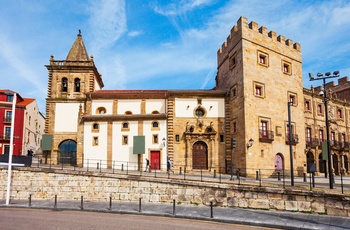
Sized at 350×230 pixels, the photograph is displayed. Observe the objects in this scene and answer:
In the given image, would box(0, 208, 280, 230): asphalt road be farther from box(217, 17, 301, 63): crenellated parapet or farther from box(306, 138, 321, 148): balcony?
box(306, 138, 321, 148): balcony

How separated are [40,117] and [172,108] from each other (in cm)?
2818

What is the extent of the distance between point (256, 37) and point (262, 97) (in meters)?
6.32

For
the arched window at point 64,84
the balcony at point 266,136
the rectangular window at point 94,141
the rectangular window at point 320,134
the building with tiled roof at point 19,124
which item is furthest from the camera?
the rectangular window at point 320,134

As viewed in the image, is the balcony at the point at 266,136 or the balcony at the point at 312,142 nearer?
the balcony at the point at 266,136

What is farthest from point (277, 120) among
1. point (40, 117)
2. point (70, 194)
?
point (40, 117)

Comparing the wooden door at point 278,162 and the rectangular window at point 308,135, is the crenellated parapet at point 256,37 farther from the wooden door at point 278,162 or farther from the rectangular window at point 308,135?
the wooden door at point 278,162

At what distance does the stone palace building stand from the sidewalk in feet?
32.3

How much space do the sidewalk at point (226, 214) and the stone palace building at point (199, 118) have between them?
9857 millimetres

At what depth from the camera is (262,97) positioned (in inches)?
1116

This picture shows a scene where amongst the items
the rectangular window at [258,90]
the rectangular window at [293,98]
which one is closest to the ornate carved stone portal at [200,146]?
the rectangular window at [258,90]

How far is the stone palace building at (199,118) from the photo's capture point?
27.8 meters

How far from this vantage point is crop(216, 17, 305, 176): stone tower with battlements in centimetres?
2692

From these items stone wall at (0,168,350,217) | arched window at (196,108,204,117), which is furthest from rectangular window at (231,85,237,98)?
stone wall at (0,168,350,217)

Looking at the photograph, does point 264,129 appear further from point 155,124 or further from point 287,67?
point 155,124
